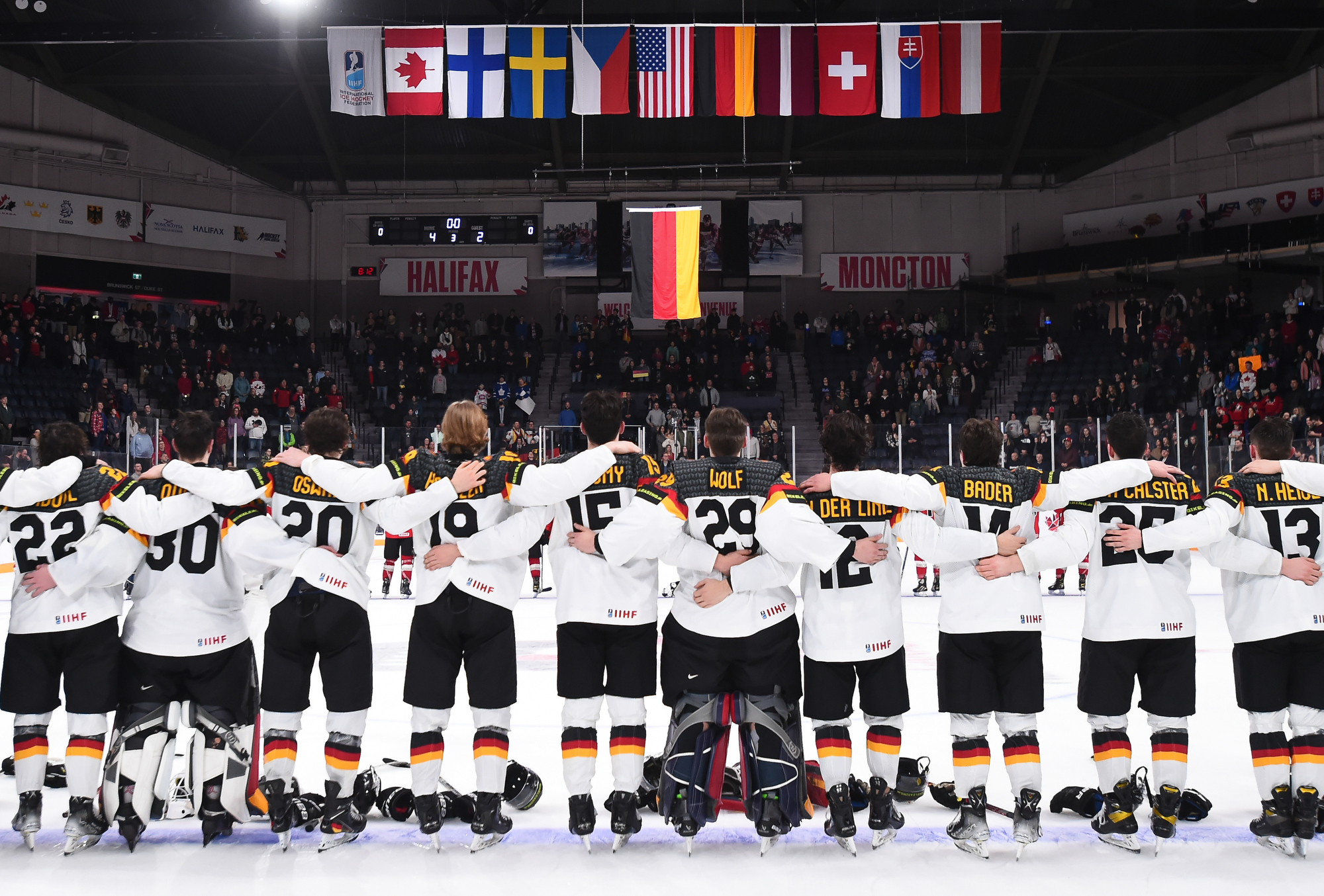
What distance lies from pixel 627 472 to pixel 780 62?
14.8m

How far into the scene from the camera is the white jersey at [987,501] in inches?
176

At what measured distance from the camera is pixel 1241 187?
1045 inches

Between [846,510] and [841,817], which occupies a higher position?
[846,510]

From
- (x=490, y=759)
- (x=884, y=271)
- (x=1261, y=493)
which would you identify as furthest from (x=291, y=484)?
(x=884, y=271)

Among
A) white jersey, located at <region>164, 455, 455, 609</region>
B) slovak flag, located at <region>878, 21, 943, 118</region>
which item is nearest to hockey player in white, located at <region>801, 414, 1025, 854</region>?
white jersey, located at <region>164, 455, 455, 609</region>

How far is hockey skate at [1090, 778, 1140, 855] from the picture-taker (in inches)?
172

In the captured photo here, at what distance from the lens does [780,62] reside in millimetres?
17828

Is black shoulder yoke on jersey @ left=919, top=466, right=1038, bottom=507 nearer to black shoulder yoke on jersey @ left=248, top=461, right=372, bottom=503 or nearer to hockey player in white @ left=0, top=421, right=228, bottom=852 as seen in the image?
black shoulder yoke on jersey @ left=248, top=461, right=372, bottom=503

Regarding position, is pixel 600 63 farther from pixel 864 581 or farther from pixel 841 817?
pixel 841 817

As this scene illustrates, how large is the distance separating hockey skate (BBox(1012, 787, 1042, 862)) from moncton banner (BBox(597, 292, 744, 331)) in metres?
26.4

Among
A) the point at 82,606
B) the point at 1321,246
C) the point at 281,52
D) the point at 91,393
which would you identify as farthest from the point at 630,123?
the point at 82,606

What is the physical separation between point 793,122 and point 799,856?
24.2m

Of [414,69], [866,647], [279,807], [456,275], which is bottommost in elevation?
[279,807]

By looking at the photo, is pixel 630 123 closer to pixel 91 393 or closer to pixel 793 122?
pixel 793 122
